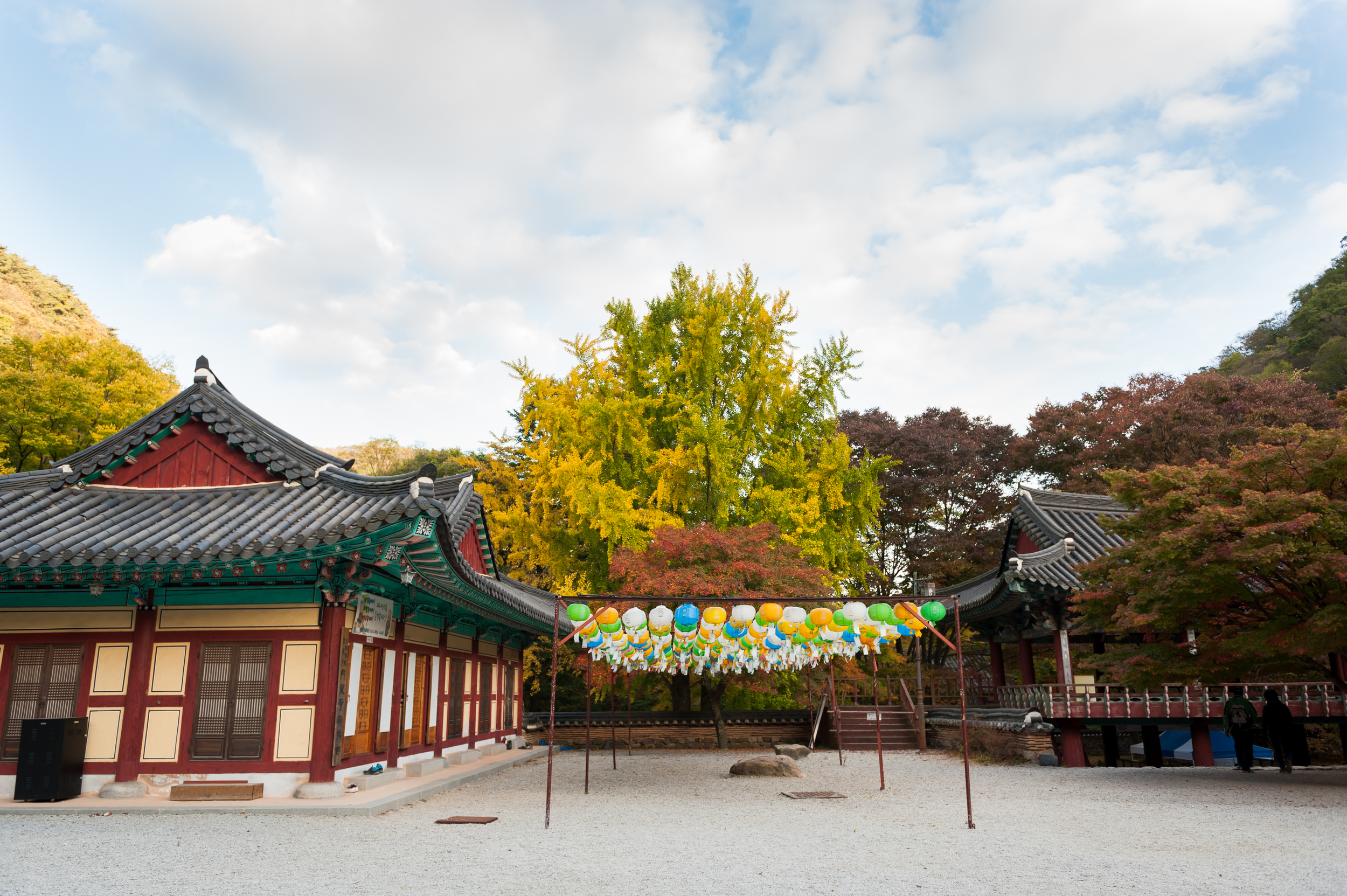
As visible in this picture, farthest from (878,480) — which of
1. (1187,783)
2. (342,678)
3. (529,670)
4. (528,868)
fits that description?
(528,868)

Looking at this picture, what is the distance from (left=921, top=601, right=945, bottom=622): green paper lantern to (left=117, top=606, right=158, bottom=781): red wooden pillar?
34.4 ft

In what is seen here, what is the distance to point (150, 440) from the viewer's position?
1225 centimetres

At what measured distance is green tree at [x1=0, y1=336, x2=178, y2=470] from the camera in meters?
22.5

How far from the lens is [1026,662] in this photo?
19500 millimetres

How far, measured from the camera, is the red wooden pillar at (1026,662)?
19.3 meters

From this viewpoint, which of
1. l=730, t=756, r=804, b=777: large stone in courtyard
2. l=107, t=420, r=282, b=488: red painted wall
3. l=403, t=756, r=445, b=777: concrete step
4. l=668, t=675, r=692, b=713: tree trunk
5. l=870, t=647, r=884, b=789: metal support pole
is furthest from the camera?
l=668, t=675, r=692, b=713: tree trunk

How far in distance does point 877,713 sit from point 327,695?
28.8 feet

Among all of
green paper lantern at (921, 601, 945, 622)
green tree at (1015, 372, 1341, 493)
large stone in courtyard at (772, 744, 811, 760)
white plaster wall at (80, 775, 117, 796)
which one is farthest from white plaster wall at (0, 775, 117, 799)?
green tree at (1015, 372, 1341, 493)

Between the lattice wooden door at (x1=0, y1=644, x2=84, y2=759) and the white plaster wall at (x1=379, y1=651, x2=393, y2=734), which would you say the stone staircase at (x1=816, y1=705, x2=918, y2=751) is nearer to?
the white plaster wall at (x1=379, y1=651, x2=393, y2=734)

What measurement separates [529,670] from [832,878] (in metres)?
21.0

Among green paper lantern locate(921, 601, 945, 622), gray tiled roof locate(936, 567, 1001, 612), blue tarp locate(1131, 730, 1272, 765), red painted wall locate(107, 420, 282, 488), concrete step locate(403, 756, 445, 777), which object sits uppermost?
red painted wall locate(107, 420, 282, 488)

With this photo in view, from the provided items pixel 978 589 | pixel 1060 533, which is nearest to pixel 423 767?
pixel 1060 533

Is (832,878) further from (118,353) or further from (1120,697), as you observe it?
(118,353)

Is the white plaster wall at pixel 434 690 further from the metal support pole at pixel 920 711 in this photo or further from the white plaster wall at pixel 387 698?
the metal support pole at pixel 920 711
